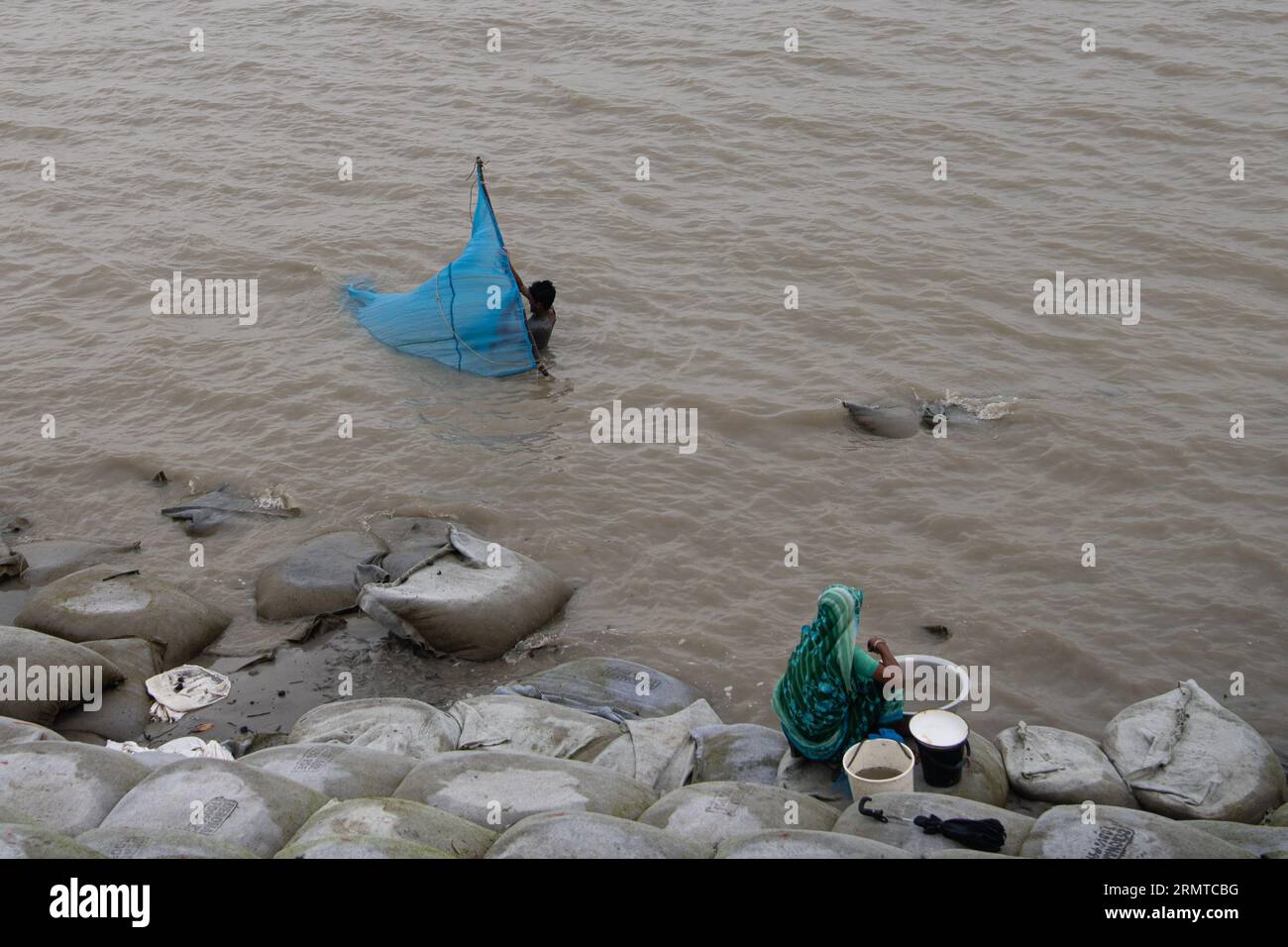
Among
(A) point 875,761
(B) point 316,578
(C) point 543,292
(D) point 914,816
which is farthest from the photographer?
(C) point 543,292

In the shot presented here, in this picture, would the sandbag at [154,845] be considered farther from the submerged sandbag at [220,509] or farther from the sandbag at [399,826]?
the submerged sandbag at [220,509]

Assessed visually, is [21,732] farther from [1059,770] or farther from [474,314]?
[474,314]

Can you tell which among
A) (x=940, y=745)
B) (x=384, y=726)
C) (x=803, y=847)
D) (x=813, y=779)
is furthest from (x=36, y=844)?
(x=940, y=745)

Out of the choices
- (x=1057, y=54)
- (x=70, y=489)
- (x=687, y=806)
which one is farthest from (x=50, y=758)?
(x=1057, y=54)

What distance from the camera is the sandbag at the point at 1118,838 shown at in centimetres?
351

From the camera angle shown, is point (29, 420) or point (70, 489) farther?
point (29, 420)

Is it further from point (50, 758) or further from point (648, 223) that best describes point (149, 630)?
point (648, 223)

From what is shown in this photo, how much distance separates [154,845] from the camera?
3.35 m

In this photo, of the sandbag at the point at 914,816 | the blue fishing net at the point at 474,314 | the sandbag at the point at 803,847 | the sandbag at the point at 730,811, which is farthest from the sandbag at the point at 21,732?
the blue fishing net at the point at 474,314

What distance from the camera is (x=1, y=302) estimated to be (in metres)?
9.84

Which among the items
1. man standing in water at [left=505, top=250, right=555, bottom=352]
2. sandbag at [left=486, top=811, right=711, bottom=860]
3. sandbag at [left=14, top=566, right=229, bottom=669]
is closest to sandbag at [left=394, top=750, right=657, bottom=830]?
sandbag at [left=486, top=811, right=711, bottom=860]

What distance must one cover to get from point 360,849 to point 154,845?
565 mm

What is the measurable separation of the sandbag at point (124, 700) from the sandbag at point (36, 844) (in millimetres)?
2141
